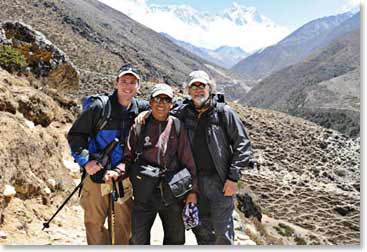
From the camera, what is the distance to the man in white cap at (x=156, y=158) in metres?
3.24

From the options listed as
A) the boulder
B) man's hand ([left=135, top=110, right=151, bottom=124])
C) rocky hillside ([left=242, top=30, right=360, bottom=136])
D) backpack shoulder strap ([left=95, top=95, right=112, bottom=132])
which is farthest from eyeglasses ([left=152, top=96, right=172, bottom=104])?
rocky hillside ([left=242, top=30, right=360, bottom=136])

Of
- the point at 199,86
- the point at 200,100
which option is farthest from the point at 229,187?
the point at 199,86

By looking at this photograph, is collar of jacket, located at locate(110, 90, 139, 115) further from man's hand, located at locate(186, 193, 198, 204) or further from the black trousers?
man's hand, located at locate(186, 193, 198, 204)

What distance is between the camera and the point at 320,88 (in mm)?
88688

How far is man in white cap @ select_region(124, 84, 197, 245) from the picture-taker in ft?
10.6

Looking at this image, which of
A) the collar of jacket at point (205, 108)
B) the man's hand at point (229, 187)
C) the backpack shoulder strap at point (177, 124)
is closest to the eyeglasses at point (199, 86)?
the collar of jacket at point (205, 108)

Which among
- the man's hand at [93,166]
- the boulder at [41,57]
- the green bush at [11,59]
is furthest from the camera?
the boulder at [41,57]

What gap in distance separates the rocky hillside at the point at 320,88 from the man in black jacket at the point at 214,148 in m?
45.1

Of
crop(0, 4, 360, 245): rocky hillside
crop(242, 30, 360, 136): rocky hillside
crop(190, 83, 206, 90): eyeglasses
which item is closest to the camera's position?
crop(190, 83, 206, 90): eyeglasses

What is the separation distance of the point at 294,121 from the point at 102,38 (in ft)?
174

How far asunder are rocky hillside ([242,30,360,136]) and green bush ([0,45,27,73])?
42.4 m

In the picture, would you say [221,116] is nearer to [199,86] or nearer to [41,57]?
[199,86]

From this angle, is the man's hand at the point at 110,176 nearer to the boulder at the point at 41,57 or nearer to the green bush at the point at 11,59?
the green bush at the point at 11,59

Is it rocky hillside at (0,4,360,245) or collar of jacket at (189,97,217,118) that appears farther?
rocky hillside at (0,4,360,245)
